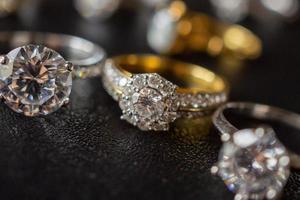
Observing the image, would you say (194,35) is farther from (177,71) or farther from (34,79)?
(34,79)

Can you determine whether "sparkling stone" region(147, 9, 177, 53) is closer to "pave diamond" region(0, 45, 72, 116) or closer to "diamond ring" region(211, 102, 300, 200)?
"pave diamond" region(0, 45, 72, 116)

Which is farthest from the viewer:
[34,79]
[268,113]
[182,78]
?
[182,78]

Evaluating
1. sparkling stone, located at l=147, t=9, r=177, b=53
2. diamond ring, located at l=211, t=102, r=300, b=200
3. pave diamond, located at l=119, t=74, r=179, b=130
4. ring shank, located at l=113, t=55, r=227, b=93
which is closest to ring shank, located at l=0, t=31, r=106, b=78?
ring shank, located at l=113, t=55, r=227, b=93

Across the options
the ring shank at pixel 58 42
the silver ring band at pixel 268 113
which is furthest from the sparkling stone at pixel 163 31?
the silver ring band at pixel 268 113

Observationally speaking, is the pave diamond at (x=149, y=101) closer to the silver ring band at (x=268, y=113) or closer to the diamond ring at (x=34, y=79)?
the diamond ring at (x=34, y=79)

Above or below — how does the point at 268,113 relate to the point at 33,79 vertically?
below

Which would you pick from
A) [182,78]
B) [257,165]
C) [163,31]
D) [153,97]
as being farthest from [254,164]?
[163,31]

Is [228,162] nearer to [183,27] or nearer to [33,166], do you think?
[33,166]
